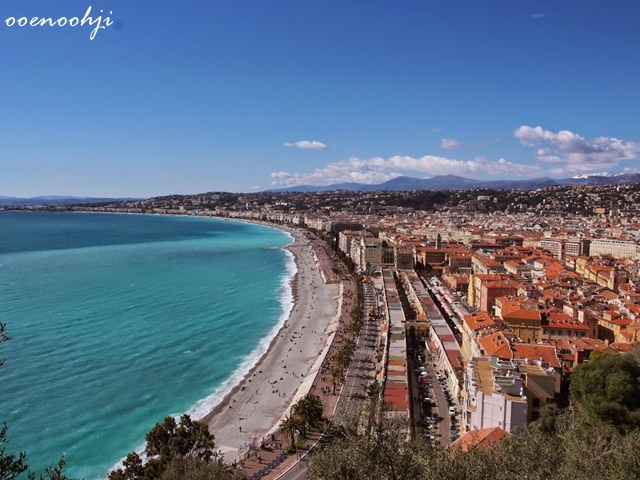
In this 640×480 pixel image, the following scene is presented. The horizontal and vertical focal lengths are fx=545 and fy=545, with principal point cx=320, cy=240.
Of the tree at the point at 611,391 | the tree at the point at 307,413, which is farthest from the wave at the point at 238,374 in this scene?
the tree at the point at 611,391

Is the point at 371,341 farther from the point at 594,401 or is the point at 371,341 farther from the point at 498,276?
the point at 594,401

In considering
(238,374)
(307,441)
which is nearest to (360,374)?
(238,374)

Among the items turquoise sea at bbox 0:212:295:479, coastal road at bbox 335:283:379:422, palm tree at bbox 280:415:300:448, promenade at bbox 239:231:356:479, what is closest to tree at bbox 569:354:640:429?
coastal road at bbox 335:283:379:422

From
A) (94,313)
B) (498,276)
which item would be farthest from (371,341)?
(94,313)

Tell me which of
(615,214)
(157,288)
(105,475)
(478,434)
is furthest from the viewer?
(615,214)

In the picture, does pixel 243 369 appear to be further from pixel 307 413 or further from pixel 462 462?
pixel 462 462

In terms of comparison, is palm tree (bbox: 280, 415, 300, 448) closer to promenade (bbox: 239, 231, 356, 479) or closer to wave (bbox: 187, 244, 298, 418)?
promenade (bbox: 239, 231, 356, 479)
